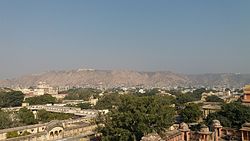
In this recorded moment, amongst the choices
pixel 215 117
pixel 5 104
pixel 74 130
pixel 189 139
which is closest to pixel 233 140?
pixel 189 139

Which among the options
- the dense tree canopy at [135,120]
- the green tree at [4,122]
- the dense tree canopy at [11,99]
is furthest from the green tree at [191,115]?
the dense tree canopy at [11,99]

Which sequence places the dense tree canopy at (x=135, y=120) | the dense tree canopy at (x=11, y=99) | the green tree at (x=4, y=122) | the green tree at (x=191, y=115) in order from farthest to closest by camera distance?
the dense tree canopy at (x=11, y=99) < the green tree at (x=191, y=115) < the green tree at (x=4, y=122) < the dense tree canopy at (x=135, y=120)

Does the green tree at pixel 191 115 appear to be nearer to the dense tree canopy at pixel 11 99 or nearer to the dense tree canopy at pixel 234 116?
the dense tree canopy at pixel 234 116

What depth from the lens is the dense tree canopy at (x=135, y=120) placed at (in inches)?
991

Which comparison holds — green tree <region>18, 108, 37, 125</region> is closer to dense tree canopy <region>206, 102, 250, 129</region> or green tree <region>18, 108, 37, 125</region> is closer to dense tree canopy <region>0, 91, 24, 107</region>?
dense tree canopy <region>0, 91, 24, 107</region>

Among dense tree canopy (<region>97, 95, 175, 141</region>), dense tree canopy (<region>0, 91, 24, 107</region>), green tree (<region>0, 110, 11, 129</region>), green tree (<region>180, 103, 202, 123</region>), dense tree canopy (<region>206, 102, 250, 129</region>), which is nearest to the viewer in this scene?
dense tree canopy (<region>97, 95, 175, 141</region>)

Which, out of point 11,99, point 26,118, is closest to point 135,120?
point 26,118

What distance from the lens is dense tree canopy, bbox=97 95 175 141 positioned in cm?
2517

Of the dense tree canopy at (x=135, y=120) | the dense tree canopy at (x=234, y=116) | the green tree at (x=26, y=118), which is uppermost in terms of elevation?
the dense tree canopy at (x=135, y=120)

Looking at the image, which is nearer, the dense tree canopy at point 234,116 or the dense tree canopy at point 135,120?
the dense tree canopy at point 135,120

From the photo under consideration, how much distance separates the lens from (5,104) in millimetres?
64562

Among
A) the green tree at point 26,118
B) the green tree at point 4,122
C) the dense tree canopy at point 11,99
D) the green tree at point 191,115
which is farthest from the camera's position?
the dense tree canopy at point 11,99

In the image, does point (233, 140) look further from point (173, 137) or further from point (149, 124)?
point (149, 124)

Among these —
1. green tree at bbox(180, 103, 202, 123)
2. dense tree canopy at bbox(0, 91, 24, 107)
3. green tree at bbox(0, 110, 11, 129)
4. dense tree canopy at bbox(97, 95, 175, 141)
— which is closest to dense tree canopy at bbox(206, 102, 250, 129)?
green tree at bbox(180, 103, 202, 123)
